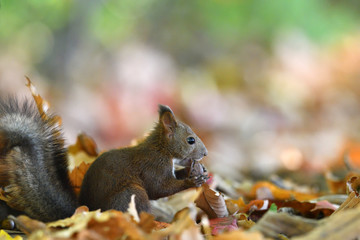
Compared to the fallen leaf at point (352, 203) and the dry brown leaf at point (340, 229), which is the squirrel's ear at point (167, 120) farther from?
the dry brown leaf at point (340, 229)

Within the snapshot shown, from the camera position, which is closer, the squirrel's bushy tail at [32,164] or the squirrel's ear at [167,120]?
the squirrel's bushy tail at [32,164]

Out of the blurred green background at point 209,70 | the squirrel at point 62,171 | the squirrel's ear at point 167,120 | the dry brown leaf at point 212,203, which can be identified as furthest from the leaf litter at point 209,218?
the blurred green background at point 209,70

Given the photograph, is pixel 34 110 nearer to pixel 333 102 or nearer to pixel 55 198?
pixel 55 198

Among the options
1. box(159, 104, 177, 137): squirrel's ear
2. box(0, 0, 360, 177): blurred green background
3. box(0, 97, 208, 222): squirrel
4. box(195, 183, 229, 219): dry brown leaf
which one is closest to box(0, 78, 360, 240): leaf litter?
box(195, 183, 229, 219): dry brown leaf

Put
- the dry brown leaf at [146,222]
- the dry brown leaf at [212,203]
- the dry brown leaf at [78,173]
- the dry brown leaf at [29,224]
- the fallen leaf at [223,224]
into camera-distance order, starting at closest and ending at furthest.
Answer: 1. the dry brown leaf at [146,222]
2. the dry brown leaf at [29,224]
3. the fallen leaf at [223,224]
4. the dry brown leaf at [212,203]
5. the dry brown leaf at [78,173]

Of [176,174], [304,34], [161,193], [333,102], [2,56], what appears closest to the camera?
[161,193]

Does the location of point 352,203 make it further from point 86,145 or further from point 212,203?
point 86,145

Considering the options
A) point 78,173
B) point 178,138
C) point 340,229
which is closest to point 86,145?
point 78,173

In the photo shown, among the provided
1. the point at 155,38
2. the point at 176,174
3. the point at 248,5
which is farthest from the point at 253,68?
the point at 176,174
